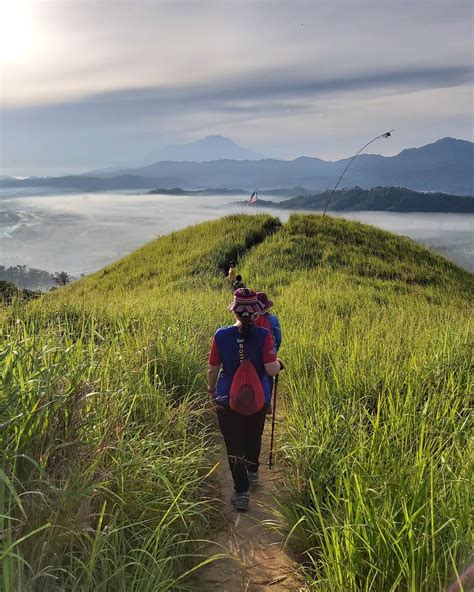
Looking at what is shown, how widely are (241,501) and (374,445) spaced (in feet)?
4.45

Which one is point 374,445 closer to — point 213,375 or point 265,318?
point 213,375

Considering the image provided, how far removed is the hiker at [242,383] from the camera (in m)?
4.09

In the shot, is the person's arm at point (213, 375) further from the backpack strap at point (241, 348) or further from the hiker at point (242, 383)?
the backpack strap at point (241, 348)

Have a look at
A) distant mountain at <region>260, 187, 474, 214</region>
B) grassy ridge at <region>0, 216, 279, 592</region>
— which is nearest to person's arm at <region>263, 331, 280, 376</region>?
grassy ridge at <region>0, 216, 279, 592</region>

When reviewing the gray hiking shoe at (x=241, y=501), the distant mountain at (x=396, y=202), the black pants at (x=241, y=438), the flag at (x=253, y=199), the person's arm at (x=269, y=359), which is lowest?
the gray hiking shoe at (x=241, y=501)

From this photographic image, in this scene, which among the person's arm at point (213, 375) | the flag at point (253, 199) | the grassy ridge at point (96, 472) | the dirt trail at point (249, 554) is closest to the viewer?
the grassy ridge at point (96, 472)

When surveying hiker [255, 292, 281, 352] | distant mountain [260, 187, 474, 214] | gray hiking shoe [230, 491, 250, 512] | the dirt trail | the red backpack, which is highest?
distant mountain [260, 187, 474, 214]

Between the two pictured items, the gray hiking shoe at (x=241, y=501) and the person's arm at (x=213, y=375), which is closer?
the gray hiking shoe at (x=241, y=501)

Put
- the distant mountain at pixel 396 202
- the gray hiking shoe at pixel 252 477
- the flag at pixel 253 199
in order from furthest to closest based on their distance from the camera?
the distant mountain at pixel 396 202
the flag at pixel 253 199
the gray hiking shoe at pixel 252 477

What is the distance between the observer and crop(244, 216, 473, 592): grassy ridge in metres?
2.72

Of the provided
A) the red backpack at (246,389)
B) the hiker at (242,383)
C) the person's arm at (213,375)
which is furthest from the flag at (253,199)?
the red backpack at (246,389)

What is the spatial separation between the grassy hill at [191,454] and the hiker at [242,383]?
1.04 ft

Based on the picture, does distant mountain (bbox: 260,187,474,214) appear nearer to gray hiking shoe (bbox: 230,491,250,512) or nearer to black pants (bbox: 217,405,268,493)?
black pants (bbox: 217,405,268,493)

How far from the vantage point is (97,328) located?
7887mm
